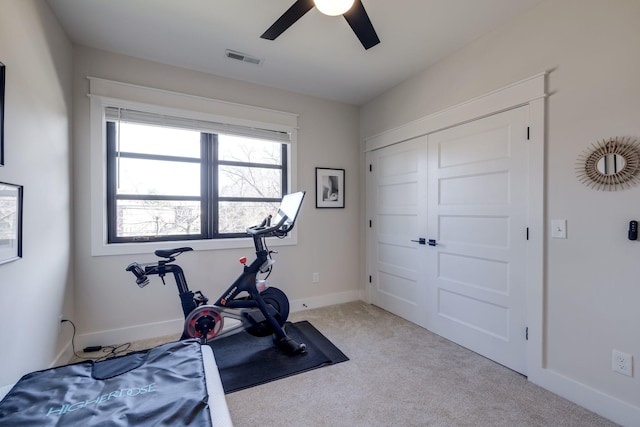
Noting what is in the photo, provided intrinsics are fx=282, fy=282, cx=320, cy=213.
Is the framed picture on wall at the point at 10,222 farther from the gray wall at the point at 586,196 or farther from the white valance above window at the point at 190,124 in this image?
the gray wall at the point at 586,196

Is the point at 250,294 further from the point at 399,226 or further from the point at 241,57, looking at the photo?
the point at 241,57

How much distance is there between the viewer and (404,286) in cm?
325

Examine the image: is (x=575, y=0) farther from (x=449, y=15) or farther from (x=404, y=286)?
(x=404, y=286)

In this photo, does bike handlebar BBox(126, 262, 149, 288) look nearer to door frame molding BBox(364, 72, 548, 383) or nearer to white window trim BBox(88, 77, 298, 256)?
white window trim BBox(88, 77, 298, 256)

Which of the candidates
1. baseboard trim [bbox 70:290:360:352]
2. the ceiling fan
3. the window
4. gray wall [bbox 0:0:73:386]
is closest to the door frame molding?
the ceiling fan

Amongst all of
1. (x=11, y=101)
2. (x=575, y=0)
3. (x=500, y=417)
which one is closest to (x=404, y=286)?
(x=500, y=417)

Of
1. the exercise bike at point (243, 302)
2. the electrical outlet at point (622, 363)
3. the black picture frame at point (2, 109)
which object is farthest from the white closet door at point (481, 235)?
the black picture frame at point (2, 109)

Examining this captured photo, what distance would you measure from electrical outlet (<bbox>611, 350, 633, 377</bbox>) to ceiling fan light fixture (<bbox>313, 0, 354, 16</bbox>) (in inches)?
100

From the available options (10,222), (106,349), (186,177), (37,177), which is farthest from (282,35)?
(106,349)

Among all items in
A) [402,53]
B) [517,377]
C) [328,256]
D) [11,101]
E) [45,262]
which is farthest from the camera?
[328,256]

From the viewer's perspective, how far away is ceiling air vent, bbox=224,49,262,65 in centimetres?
265

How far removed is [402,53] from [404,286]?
2430 mm

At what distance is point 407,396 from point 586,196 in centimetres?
175

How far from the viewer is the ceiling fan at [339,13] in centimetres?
151
